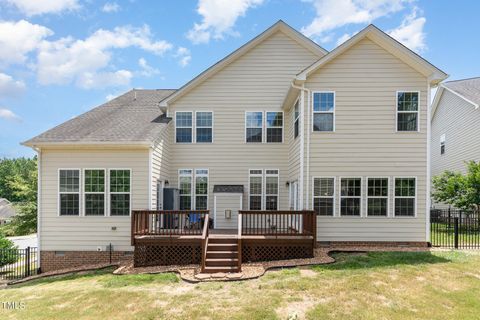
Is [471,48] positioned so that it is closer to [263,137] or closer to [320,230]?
[263,137]

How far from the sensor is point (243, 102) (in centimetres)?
1294

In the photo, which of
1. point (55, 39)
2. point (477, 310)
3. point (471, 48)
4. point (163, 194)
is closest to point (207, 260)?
point (163, 194)

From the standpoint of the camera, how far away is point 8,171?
249ft

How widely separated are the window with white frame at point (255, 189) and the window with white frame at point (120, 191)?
4.92 meters

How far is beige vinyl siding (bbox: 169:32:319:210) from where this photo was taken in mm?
12883

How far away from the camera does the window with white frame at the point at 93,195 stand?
1066 centimetres

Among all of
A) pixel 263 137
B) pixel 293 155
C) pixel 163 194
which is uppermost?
pixel 263 137

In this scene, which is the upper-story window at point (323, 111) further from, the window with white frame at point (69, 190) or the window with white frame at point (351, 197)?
the window with white frame at point (69, 190)

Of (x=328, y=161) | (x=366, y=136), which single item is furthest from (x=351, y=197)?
(x=366, y=136)

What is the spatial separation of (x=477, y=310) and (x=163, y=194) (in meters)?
9.83

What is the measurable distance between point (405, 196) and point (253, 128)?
6342 millimetres

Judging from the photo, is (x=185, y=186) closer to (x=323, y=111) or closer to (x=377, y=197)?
(x=323, y=111)

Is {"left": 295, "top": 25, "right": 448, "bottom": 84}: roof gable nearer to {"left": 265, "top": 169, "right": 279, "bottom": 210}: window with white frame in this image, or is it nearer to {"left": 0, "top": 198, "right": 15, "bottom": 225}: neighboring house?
{"left": 265, "top": 169, "right": 279, "bottom": 210}: window with white frame

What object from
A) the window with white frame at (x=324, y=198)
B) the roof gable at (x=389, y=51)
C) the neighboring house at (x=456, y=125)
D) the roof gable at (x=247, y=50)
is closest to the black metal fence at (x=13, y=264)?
the roof gable at (x=247, y=50)
